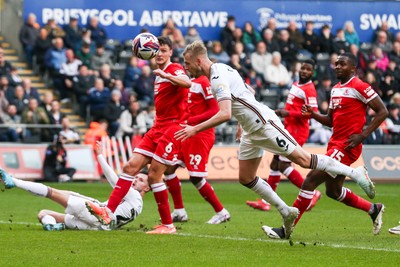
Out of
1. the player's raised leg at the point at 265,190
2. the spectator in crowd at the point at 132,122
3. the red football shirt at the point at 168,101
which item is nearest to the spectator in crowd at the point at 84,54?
the spectator in crowd at the point at 132,122

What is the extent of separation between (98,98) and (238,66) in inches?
174

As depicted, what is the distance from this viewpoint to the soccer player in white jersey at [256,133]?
12922mm

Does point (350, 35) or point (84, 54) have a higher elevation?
point (350, 35)

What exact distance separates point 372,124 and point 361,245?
1807mm

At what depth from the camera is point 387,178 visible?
91.0ft

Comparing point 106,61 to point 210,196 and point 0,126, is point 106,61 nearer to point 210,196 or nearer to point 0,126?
point 0,126

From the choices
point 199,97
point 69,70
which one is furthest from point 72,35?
point 199,97

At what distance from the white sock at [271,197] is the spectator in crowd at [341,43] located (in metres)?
21.7

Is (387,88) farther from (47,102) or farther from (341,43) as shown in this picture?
(47,102)

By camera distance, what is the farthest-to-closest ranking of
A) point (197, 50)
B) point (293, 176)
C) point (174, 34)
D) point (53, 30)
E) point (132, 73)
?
point (174, 34) → point (132, 73) → point (53, 30) → point (293, 176) → point (197, 50)

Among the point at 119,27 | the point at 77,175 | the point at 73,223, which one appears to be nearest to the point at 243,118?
the point at 73,223

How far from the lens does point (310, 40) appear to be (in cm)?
3472

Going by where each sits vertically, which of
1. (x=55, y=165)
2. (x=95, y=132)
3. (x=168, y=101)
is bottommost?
(x=55, y=165)

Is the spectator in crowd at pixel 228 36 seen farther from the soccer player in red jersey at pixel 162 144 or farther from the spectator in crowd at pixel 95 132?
the soccer player in red jersey at pixel 162 144
